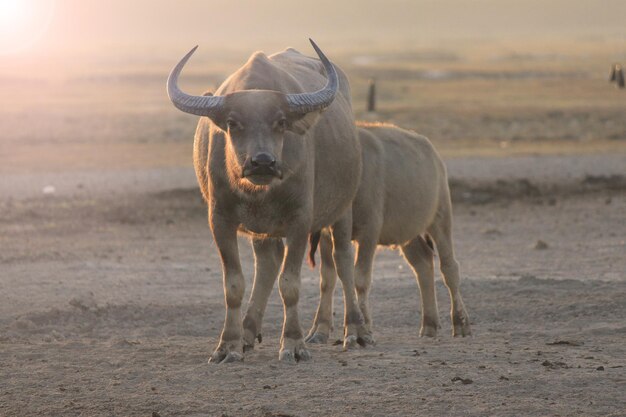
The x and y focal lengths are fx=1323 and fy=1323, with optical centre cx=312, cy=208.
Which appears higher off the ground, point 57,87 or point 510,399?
point 510,399

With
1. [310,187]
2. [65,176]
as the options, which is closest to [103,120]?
[65,176]

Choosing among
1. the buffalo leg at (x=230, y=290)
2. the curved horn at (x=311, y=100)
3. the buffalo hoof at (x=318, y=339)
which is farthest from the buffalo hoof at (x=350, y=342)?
the curved horn at (x=311, y=100)

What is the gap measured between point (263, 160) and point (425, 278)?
388cm

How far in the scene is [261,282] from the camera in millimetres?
10680

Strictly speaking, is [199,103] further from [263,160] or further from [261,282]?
[261,282]

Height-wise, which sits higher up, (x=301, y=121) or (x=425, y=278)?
(x=301, y=121)

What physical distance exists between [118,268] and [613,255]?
6124 millimetres

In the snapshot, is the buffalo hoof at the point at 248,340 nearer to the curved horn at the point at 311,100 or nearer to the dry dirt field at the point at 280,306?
the dry dirt field at the point at 280,306

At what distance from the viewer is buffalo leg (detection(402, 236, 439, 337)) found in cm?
1220

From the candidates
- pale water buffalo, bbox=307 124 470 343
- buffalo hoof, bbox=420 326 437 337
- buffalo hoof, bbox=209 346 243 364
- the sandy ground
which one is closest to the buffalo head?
buffalo hoof, bbox=209 346 243 364

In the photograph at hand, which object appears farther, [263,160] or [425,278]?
[425,278]

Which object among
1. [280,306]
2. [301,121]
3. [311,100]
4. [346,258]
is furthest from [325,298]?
[311,100]

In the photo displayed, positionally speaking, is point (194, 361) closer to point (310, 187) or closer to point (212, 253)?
point (310, 187)

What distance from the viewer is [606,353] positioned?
33.2 ft
